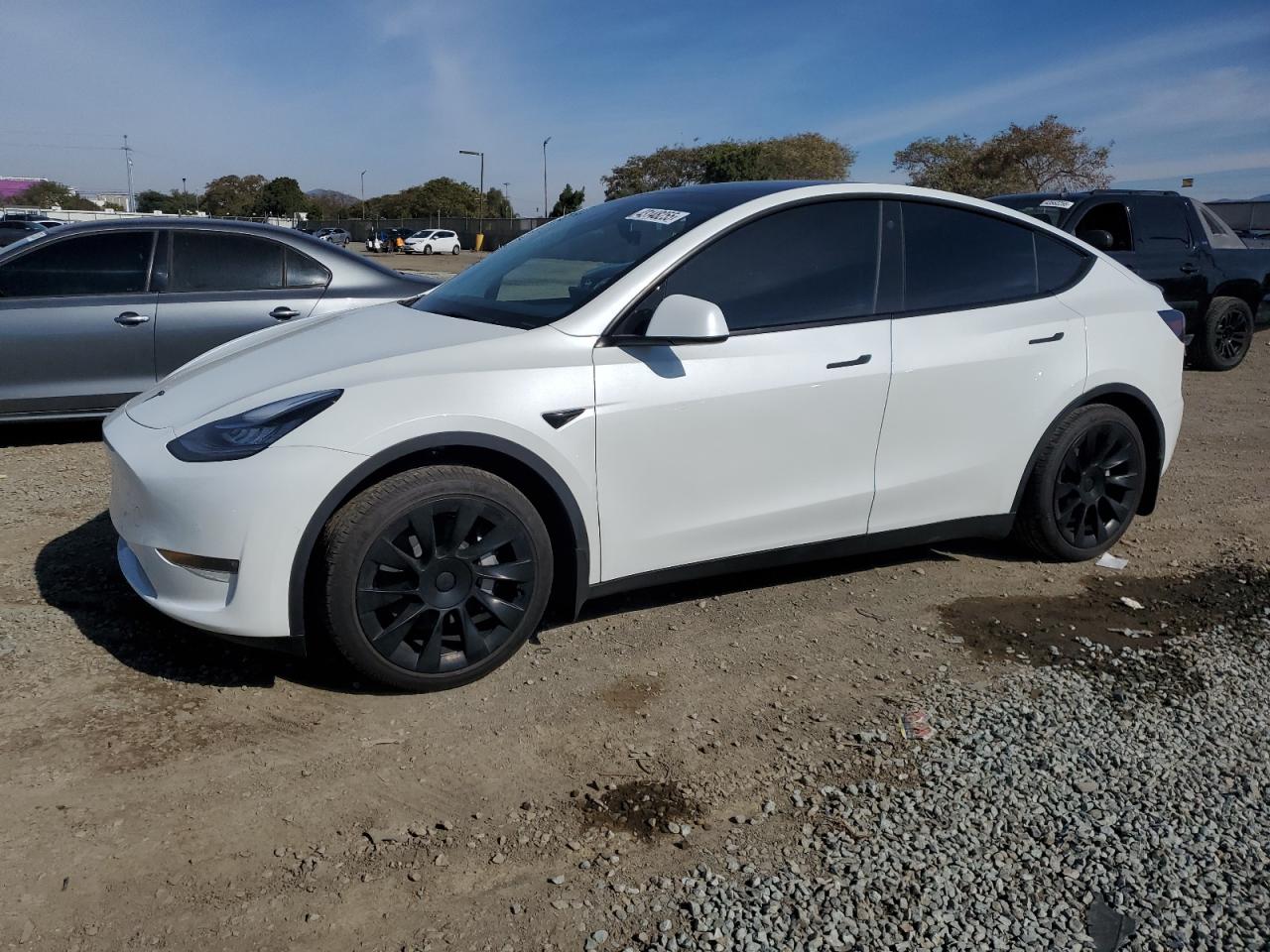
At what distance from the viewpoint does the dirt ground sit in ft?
7.39

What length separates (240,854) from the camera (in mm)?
2420

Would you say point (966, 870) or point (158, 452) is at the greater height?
point (158, 452)

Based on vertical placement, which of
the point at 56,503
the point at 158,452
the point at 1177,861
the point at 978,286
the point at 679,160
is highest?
the point at 679,160

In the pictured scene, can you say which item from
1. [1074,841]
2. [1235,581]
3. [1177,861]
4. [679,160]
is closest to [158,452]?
[1074,841]

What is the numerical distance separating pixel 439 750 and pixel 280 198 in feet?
354

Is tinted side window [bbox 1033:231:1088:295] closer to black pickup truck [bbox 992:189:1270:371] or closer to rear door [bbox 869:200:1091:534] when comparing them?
rear door [bbox 869:200:1091:534]

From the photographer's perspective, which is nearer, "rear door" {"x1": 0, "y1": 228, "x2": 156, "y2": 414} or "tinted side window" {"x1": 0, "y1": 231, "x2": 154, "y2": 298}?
"rear door" {"x1": 0, "y1": 228, "x2": 156, "y2": 414}

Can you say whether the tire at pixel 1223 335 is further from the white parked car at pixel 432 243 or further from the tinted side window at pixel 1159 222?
the white parked car at pixel 432 243

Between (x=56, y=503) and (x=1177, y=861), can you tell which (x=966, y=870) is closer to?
(x=1177, y=861)

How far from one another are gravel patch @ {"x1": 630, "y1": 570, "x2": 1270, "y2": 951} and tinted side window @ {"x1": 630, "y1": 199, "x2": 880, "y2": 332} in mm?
1482

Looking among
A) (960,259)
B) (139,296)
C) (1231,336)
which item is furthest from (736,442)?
(1231,336)

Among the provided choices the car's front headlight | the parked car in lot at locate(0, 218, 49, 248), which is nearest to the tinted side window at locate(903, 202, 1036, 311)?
the car's front headlight

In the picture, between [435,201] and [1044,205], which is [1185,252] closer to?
[1044,205]

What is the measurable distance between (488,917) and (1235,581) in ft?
12.7
